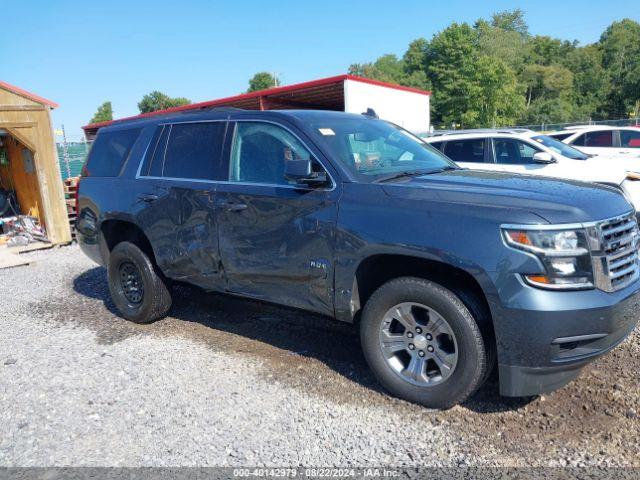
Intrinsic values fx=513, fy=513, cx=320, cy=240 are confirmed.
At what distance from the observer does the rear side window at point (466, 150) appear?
9062 mm

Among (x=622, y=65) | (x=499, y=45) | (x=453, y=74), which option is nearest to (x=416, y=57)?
(x=499, y=45)

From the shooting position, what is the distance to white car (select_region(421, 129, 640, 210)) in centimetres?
846

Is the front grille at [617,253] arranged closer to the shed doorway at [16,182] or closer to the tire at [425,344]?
the tire at [425,344]

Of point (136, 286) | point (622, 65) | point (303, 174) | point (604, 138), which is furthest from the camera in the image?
point (622, 65)

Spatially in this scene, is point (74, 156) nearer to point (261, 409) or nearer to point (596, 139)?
point (261, 409)

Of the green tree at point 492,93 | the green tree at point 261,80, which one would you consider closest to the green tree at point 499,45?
the green tree at point 492,93

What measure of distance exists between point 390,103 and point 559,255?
19.1m

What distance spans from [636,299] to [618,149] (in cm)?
1076

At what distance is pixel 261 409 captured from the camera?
11.5 ft

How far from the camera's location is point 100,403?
370cm

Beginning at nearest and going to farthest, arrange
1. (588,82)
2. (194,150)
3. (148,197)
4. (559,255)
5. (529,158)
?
(559,255) < (194,150) < (148,197) < (529,158) < (588,82)

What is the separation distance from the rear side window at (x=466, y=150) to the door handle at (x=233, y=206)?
6.00m

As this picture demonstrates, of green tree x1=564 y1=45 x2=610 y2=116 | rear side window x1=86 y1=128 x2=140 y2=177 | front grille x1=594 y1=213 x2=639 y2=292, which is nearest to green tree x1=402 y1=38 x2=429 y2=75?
green tree x1=564 y1=45 x2=610 y2=116

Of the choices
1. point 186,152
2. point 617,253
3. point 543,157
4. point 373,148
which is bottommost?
point 617,253
